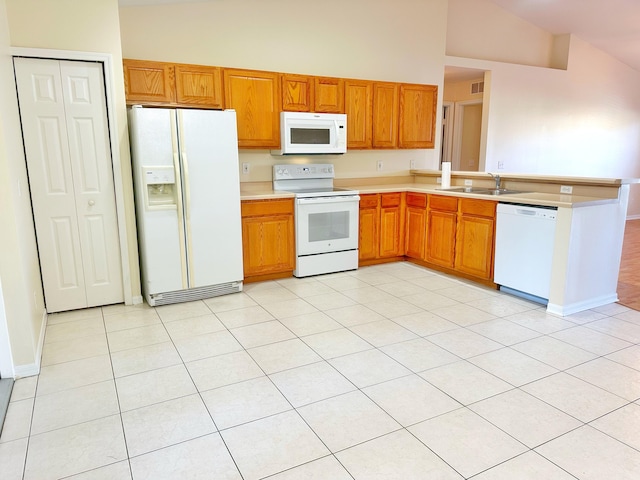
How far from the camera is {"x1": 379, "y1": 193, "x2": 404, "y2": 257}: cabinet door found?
491 centimetres

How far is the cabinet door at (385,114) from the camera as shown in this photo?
4.95m

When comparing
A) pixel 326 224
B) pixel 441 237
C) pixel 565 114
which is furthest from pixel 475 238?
pixel 565 114

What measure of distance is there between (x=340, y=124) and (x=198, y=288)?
225 centimetres

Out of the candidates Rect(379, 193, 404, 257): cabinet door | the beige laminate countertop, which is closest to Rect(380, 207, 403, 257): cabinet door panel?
Rect(379, 193, 404, 257): cabinet door

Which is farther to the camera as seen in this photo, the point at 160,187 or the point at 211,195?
the point at 211,195

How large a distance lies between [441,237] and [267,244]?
6.02ft

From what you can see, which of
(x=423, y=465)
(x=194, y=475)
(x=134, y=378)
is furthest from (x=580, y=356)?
(x=134, y=378)

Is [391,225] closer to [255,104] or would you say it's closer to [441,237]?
[441,237]

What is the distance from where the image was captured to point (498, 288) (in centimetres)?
406

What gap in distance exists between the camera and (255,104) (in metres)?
4.24

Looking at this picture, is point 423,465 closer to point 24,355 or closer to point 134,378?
point 134,378

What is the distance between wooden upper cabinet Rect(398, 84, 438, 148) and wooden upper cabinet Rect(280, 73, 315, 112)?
47.7 inches

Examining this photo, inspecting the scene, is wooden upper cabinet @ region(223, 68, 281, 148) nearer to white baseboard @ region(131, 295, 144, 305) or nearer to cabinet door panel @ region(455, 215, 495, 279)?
white baseboard @ region(131, 295, 144, 305)

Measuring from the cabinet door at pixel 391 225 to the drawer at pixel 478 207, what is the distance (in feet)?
2.86
